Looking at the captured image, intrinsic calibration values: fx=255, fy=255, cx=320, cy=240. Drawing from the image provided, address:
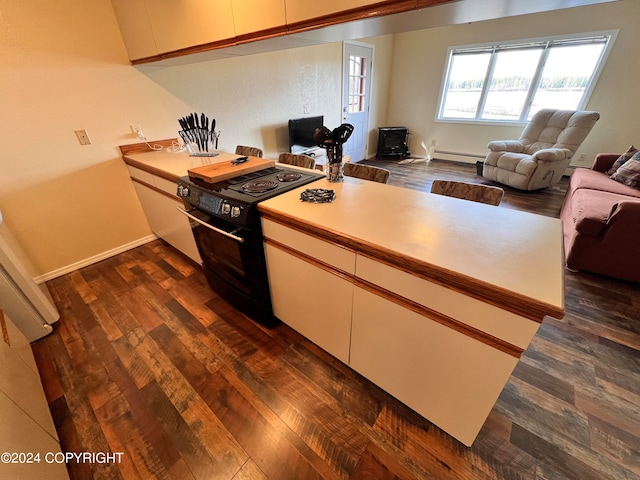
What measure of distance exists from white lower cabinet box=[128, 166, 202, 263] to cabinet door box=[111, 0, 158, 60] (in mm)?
895

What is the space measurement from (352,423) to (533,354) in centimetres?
115

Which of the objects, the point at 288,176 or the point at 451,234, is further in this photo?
the point at 288,176

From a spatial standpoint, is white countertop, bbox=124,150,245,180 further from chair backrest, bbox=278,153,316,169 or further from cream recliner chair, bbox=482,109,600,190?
cream recliner chair, bbox=482,109,600,190

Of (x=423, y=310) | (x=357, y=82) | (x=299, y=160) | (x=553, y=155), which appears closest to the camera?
(x=423, y=310)

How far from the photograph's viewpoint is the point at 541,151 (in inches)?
135

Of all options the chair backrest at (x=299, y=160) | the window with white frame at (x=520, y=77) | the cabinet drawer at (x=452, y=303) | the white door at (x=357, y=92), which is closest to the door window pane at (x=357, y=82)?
the white door at (x=357, y=92)

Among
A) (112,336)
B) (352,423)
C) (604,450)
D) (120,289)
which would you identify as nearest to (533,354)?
(604,450)

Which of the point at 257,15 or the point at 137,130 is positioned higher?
the point at 257,15

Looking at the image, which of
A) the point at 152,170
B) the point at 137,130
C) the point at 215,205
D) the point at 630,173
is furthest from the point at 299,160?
the point at 630,173

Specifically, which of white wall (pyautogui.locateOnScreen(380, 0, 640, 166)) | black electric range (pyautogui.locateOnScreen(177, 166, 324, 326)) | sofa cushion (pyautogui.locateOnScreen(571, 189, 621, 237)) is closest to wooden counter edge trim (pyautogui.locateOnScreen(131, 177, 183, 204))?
black electric range (pyautogui.locateOnScreen(177, 166, 324, 326))

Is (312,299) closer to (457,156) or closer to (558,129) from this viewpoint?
(558,129)

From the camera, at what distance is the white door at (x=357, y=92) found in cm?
427

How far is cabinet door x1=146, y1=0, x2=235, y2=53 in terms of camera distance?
1.36m

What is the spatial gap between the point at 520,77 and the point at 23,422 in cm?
666
